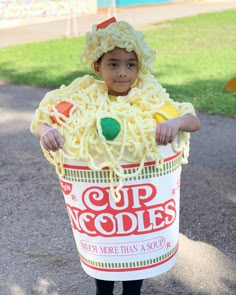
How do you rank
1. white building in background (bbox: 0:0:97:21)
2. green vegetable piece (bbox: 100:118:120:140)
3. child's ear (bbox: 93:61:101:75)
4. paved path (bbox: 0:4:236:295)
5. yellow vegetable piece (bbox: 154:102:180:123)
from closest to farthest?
1. green vegetable piece (bbox: 100:118:120:140)
2. yellow vegetable piece (bbox: 154:102:180:123)
3. child's ear (bbox: 93:61:101:75)
4. paved path (bbox: 0:4:236:295)
5. white building in background (bbox: 0:0:97:21)

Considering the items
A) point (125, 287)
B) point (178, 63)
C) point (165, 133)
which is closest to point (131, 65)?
point (165, 133)

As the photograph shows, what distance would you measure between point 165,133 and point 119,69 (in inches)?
14.9

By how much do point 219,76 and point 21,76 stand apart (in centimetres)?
300

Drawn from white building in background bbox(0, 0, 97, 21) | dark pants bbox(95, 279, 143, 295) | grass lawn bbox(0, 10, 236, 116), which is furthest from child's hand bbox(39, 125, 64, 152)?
white building in background bbox(0, 0, 97, 21)

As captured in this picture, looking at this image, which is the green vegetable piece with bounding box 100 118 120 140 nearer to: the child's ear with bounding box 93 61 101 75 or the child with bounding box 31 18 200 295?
the child with bounding box 31 18 200 295

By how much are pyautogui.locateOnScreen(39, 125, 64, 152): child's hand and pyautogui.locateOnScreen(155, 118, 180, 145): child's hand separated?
1.13ft

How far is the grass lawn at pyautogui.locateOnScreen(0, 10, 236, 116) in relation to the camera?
665 cm

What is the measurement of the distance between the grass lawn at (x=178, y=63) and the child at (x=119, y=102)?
379 cm

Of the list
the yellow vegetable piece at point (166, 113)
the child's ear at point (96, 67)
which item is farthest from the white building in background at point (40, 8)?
the yellow vegetable piece at point (166, 113)

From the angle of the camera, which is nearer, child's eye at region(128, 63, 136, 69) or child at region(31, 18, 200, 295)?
child at region(31, 18, 200, 295)

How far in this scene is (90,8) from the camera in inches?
742

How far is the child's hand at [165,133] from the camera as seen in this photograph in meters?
1.92

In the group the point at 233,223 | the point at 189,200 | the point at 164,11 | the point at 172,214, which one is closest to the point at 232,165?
the point at 189,200

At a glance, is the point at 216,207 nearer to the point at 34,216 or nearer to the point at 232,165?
the point at 232,165
